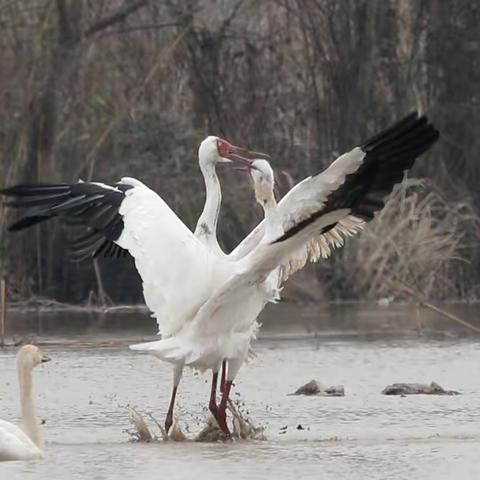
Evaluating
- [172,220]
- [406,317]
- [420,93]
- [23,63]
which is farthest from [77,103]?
[172,220]

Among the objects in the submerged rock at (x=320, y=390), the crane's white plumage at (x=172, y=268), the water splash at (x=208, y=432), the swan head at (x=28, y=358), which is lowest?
the water splash at (x=208, y=432)

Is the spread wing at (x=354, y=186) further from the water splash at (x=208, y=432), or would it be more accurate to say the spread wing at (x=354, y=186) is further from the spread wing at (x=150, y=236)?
the water splash at (x=208, y=432)

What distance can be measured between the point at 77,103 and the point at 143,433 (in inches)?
642

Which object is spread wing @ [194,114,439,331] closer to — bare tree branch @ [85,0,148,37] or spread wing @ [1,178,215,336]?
spread wing @ [1,178,215,336]

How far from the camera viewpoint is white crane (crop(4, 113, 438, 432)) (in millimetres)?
10641

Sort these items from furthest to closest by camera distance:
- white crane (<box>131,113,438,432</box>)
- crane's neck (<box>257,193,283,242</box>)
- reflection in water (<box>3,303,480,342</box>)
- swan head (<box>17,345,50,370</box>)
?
reflection in water (<box>3,303,480,342</box>), swan head (<box>17,345,50,370</box>), crane's neck (<box>257,193,283,242</box>), white crane (<box>131,113,438,432</box>)

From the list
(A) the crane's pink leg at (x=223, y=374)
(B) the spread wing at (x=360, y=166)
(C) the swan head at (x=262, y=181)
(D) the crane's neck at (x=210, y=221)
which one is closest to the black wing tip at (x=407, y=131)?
(B) the spread wing at (x=360, y=166)

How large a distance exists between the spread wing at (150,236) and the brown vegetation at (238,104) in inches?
495

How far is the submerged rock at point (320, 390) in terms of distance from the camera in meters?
13.8

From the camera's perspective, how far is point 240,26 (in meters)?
28.8

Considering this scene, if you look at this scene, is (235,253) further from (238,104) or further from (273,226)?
(238,104)

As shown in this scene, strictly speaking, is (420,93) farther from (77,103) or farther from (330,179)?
(330,179)

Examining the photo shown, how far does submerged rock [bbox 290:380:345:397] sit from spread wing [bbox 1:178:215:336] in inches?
90.7

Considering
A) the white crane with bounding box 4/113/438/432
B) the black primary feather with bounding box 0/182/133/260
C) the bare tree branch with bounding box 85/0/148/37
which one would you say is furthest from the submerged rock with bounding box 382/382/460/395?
the bare tree branch with bounding box 85/0/148/37
